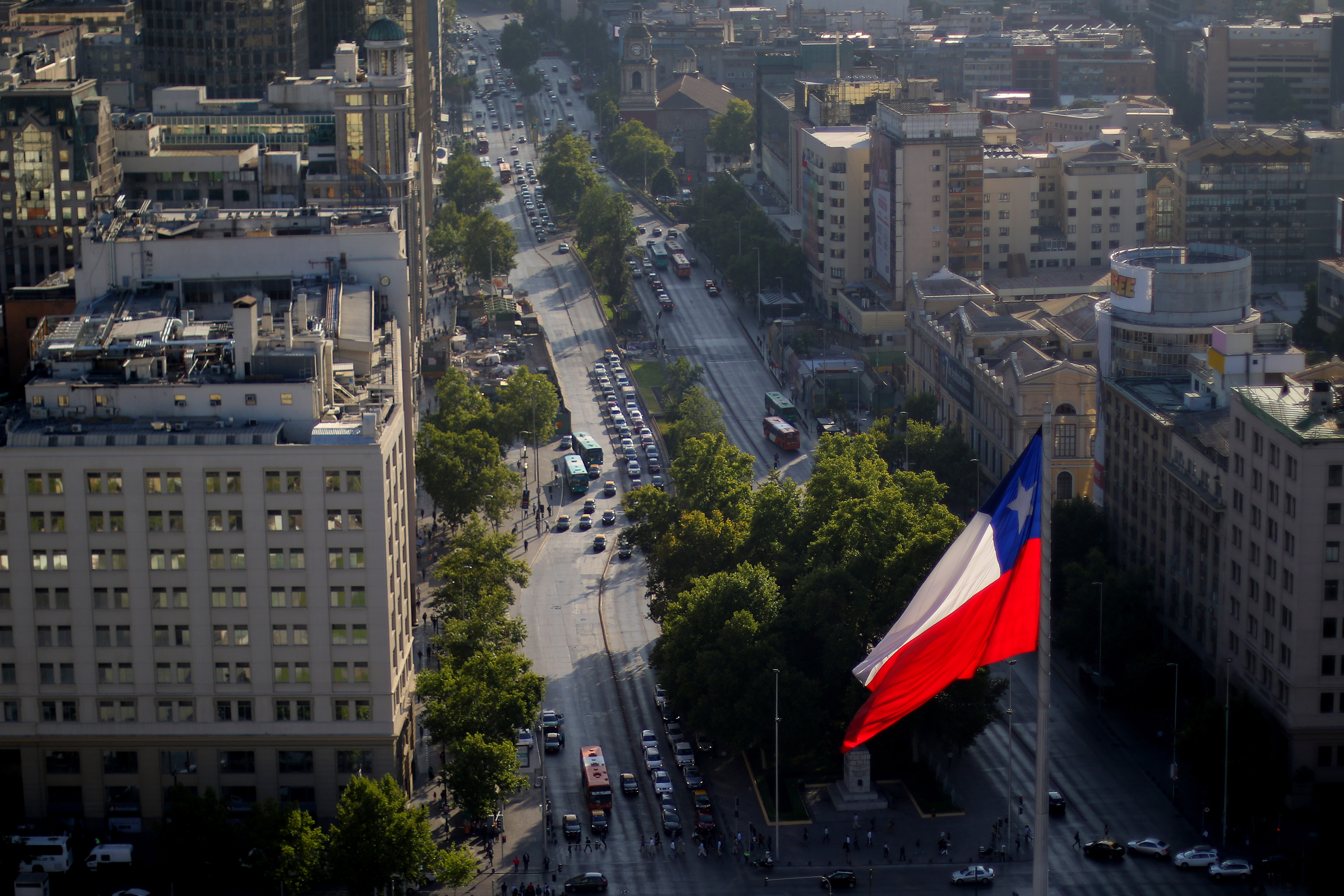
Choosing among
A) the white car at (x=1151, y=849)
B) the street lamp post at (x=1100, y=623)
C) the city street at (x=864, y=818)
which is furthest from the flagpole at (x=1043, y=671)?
the street lamp post at (x=1100, y=623)

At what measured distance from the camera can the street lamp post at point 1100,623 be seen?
172000 mm

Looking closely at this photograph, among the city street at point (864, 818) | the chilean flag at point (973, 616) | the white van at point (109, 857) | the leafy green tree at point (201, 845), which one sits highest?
the chilean flag at point (973, 616)

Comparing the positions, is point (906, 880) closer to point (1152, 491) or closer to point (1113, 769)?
point (1113, 769)

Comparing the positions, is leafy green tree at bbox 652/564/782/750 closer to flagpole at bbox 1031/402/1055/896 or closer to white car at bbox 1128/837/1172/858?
white car at bbox 1128/837/1172/858

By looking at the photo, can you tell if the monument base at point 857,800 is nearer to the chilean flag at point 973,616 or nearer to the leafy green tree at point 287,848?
the leafy green tree at point 287,848

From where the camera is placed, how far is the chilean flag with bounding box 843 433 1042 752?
283ft

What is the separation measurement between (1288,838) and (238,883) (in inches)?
2820

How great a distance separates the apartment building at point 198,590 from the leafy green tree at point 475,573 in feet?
102

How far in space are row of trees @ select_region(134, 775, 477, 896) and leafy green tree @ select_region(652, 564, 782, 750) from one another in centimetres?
2594

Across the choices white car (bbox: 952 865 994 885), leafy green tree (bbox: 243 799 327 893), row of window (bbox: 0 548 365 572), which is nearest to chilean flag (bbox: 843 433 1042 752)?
white car (bbox: 952 865 994 885)

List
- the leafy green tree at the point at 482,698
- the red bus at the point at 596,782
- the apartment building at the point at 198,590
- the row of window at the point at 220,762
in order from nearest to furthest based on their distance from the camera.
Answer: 1. the apartment building at the point at 198,590
2. the row of window at the point at 220,762
3. the leafy green tree at the point at 482,698
4. the red bus at the point at 596,782

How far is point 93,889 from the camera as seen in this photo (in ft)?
466

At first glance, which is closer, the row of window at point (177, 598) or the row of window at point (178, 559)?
the row of window at point (178, 559)

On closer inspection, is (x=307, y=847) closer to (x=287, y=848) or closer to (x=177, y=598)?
(x=287, y=848)
